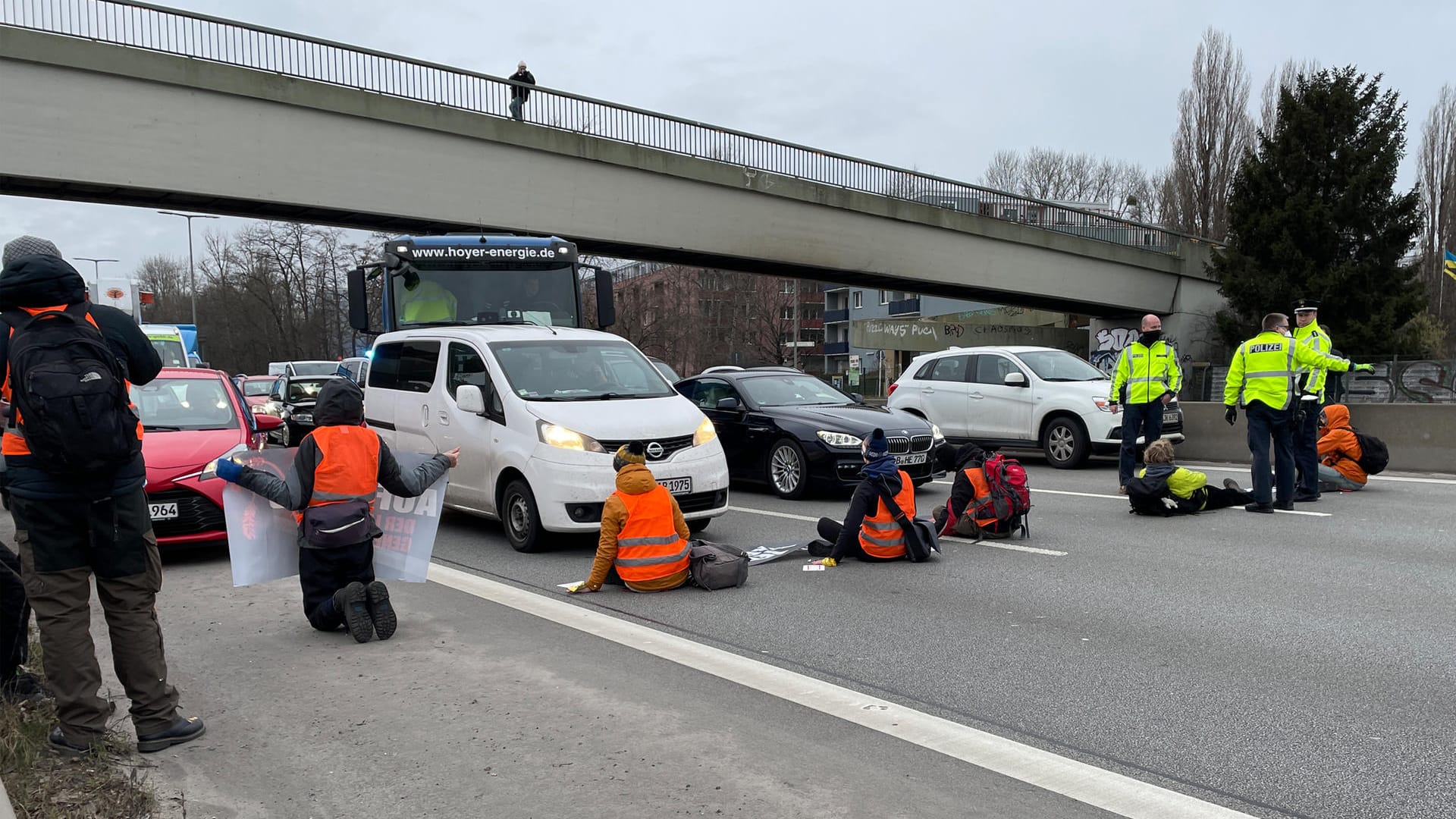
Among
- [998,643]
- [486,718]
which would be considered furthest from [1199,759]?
[486,718]

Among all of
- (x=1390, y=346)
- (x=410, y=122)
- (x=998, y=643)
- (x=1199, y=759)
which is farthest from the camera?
(x=1390, y=346)

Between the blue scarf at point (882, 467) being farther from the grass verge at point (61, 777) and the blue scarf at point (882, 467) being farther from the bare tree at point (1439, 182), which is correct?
the bare tree at point (1439, 182)

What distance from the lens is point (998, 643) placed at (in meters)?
5.96

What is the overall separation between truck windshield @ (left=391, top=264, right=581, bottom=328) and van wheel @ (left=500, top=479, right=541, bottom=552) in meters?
4.46

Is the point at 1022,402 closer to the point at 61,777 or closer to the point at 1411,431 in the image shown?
the point at 1411,431

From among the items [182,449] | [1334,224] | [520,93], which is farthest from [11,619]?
[1334,224]

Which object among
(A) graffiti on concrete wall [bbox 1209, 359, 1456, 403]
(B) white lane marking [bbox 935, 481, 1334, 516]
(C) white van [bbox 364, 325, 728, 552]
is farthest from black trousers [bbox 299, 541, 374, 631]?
(A) graffiti on concrete wall [bbox 1209, 359, 1456, 403]

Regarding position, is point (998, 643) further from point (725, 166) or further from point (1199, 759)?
point (725, 166)

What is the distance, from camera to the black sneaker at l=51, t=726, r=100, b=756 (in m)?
4.14

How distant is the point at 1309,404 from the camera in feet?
34.6

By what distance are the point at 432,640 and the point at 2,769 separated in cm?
237

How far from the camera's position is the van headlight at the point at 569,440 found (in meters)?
8.62

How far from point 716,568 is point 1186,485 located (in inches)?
206

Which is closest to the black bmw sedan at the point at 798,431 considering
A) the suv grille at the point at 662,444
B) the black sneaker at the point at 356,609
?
the suv grille at the point at 662,444
